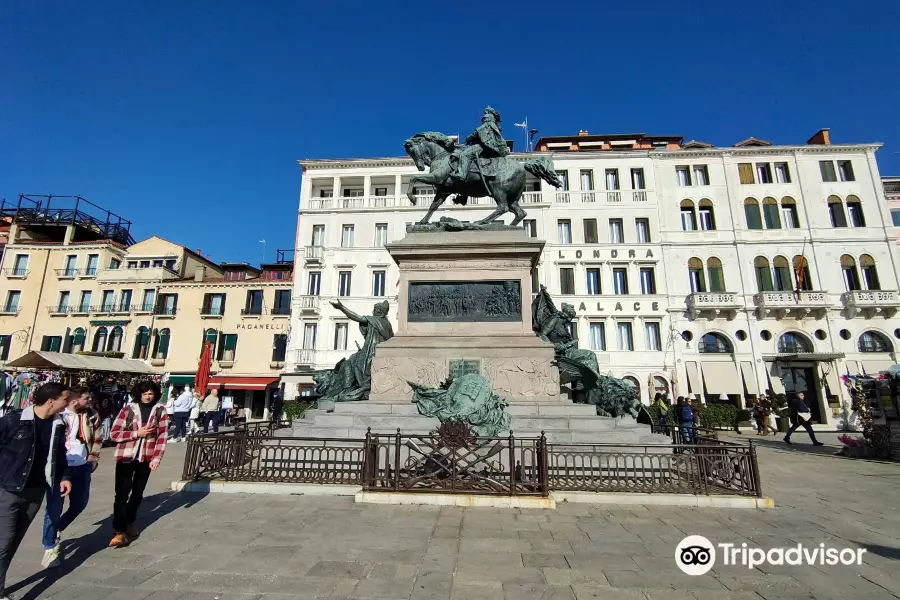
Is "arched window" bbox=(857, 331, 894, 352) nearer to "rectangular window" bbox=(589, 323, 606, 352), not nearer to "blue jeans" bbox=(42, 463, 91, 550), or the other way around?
"rectangular window" bbox=(589, 323, 606, 352)

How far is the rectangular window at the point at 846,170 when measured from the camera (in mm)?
33438

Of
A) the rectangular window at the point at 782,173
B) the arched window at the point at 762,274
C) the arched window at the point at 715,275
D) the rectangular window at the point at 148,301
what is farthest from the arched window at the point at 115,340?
the rectangular window at the point at 782,173

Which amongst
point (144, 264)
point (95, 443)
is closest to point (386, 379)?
point (95, 443)

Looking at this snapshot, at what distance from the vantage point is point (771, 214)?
3325 centimetres

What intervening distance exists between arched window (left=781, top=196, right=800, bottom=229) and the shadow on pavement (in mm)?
39424

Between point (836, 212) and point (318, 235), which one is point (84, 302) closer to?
point (318, 235)

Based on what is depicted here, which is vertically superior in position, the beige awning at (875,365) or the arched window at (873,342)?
the arched window at (873,342)

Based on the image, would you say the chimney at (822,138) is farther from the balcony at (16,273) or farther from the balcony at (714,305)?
the balcony at (16,273)

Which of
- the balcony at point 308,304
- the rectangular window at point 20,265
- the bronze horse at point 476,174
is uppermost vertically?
the rectangular window at point 20,265

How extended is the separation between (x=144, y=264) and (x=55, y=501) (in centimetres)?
4121

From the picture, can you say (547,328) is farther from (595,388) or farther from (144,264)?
(144,264)

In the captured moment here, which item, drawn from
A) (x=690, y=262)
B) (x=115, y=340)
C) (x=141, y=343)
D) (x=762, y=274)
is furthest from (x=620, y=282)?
(x=115, y=340)

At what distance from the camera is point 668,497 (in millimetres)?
6523

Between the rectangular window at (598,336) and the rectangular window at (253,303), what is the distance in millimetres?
25263
